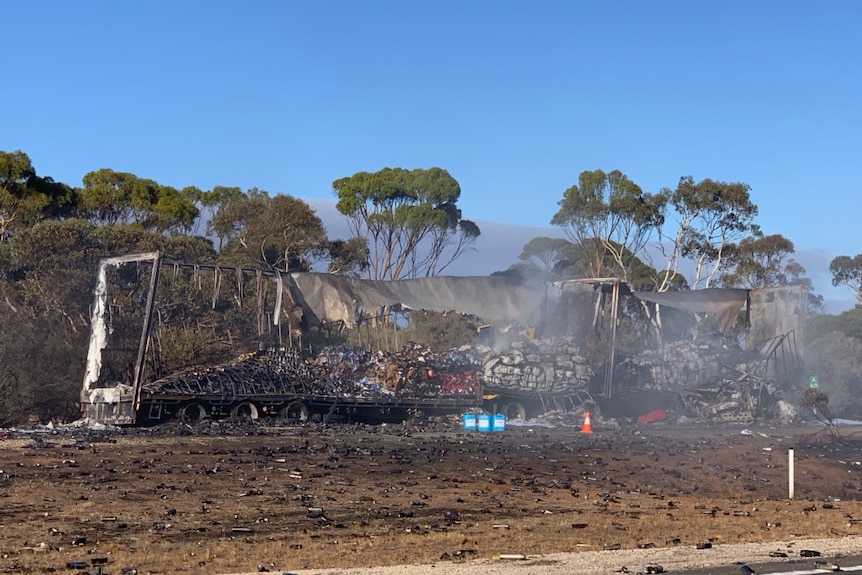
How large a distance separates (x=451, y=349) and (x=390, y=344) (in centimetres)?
240

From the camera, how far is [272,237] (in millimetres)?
55094

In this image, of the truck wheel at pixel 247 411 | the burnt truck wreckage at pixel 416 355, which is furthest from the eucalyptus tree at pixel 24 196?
the truck wheel at pixel 247 411

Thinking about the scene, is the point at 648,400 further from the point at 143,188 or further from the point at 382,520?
the point at 143,188

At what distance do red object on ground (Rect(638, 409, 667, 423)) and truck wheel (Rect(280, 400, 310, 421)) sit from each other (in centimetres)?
1191

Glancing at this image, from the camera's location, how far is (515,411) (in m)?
35.1

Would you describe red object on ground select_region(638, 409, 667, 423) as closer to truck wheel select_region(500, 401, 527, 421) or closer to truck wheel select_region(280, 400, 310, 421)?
truck wheel select_region(500, 401, 527, 421)

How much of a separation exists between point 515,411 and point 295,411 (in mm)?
8215

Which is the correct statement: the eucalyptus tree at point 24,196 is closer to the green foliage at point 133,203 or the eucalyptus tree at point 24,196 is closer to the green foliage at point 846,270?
the green foliage at point 133,203

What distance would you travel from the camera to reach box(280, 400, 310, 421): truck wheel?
30.1 meters

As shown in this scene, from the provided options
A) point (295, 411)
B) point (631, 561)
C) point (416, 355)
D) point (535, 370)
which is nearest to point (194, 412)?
point (295, 411)

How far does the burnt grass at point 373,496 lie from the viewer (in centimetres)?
1183

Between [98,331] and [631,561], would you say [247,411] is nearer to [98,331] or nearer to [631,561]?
[98,331]

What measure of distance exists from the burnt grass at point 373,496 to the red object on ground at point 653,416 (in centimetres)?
834

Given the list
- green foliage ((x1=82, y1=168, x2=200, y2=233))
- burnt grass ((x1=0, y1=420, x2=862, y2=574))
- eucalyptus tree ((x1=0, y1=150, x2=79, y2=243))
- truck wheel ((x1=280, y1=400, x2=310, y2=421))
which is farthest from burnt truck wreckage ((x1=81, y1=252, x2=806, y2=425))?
green foliage ((x1=82, y1=168, x2=200, y2=233))
